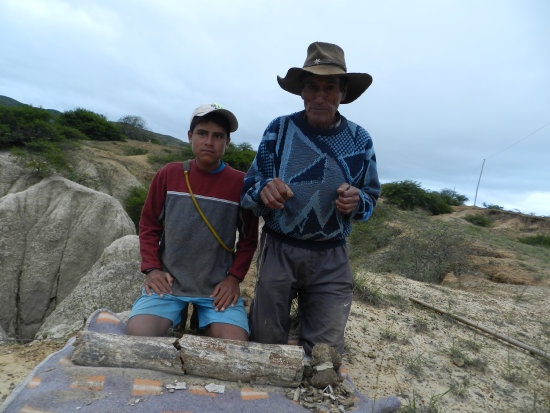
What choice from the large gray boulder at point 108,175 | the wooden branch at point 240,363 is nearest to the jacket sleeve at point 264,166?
the wooden branch at point 240,363

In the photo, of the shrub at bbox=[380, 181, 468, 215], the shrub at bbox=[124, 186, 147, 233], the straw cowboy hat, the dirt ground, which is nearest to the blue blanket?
the dirt ground

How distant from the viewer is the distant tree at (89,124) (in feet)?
63.1

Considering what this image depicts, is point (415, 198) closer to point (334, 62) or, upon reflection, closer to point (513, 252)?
point (513, 252)

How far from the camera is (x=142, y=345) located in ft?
5.95

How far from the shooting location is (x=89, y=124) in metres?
19.5

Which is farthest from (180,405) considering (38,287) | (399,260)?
(399,260)

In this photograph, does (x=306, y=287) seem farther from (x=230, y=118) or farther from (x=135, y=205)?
(x=135, y=205)

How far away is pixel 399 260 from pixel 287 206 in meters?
6.20

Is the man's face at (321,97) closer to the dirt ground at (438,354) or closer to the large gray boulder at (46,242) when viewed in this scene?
the dirt ground at (438,354)

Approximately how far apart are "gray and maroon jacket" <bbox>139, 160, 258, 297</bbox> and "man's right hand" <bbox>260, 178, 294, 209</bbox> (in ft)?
1.40

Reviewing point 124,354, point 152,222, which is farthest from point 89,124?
point 124,354

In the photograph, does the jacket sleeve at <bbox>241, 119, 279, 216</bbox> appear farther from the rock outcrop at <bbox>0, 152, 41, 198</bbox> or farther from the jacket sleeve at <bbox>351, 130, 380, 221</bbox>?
the rock outcrop at <bbox>0, 152, 41, 198</bbox>

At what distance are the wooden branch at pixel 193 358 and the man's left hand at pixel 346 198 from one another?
0.87 metres

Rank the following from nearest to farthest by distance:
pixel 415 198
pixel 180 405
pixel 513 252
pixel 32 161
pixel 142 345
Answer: pixel 180 405, pixel 142 345, pixel 32 161, pixel 513 252, pixel 415 198
